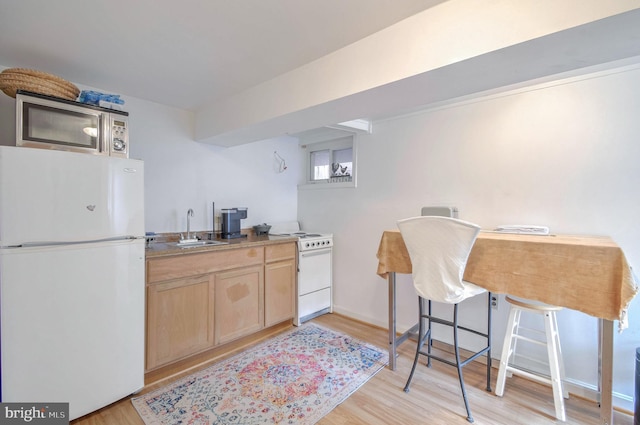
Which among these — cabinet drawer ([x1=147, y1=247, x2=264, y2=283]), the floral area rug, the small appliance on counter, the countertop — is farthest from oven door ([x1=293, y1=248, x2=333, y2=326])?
the small appliance on counter

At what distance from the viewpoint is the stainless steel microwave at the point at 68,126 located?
1.59 meters

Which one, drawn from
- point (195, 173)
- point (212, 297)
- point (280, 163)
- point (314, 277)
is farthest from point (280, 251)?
point (280, 163)

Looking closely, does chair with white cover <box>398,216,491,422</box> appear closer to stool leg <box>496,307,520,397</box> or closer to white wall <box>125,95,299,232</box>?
stool leg <box>496,307,520,397</box>

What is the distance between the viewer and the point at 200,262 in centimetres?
226

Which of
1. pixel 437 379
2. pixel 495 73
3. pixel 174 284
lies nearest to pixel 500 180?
pixel 495 73

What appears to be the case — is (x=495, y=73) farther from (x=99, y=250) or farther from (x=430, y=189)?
(x=99, y=250)

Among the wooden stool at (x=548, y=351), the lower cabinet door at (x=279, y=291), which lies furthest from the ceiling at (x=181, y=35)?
the wooden stool at (x=548, y=351)

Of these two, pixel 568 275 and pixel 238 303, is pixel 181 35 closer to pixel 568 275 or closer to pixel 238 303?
pixel 238 303

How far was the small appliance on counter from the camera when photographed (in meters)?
2.96

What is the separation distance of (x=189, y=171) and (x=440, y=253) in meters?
2.48

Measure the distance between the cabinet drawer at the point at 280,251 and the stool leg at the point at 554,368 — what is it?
2155 millimetres

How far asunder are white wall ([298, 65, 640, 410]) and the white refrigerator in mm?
2206

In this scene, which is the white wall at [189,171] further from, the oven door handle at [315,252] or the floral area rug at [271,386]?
the floral area rug at [271,386]

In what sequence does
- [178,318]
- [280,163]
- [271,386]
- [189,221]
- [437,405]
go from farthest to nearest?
[280,163] → [189,221] → [178,318] → [271,386] → [437,405]
